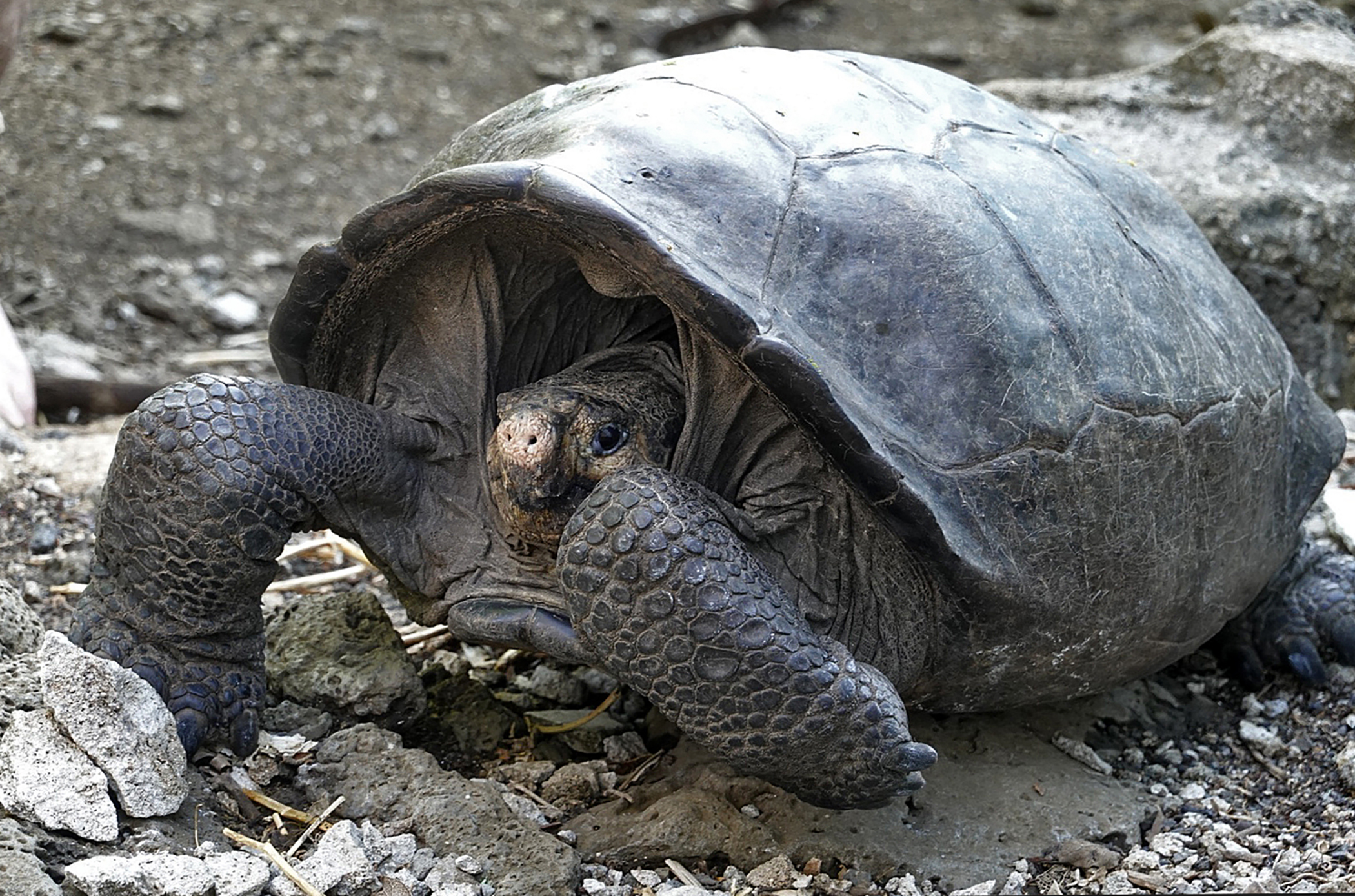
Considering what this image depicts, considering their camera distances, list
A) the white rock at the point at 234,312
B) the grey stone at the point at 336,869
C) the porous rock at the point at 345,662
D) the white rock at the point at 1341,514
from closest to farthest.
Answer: the grey stone at the point at 336,869 < the porous rock at the point at 345,662 < the white rock at the point at 1341,514 < the white rock at the point at 234,312

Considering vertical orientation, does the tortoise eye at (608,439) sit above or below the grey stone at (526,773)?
above

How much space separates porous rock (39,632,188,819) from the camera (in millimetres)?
2508

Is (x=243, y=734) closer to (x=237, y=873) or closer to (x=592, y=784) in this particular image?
(x=237, y=873)

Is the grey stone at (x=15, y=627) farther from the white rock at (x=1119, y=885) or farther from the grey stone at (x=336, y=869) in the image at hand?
the white rock at (x=1119, y=885)

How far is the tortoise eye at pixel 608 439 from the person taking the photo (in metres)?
2.71

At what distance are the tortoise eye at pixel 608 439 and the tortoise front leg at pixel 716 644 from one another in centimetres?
19

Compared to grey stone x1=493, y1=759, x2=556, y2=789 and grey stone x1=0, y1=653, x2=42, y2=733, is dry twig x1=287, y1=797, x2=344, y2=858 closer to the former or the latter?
grey stone x1=493, y1=759, x2=556, y2=789

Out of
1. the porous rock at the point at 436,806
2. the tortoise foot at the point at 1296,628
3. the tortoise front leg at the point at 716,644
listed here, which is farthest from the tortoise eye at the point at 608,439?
the tortoise foot at the point at 1296,628

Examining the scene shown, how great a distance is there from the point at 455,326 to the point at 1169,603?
1554 mm

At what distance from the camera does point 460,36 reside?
29.4 feet

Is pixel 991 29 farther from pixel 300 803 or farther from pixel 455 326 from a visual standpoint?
pixel 300 803

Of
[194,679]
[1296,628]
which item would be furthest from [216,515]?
[1296,628]

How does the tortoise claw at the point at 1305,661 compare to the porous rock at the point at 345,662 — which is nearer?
the porous rock at the point at 345,662

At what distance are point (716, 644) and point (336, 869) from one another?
75cm
